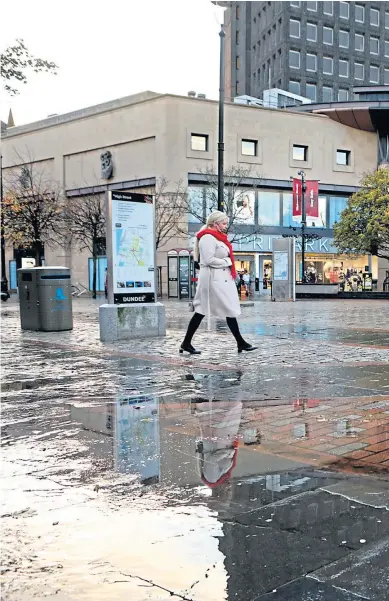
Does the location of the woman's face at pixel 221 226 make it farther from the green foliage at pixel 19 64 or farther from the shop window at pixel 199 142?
the shop window at pixel 199 142

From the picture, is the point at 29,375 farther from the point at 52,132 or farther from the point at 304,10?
the point at 304,10

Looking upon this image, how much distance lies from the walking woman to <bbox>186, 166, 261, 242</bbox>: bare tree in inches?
1192

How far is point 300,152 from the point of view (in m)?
49.2

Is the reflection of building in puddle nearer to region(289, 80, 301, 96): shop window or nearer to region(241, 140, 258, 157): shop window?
region(241, 140, 258, 157): shop window

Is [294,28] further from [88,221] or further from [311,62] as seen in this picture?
[88,221]

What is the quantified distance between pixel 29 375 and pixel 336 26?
74717 mm

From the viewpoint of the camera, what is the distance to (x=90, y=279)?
160 ft

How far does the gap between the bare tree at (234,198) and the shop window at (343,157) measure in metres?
7.97

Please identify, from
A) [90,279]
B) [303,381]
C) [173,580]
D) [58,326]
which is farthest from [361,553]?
[90,279]

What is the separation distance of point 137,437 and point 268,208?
4477 cm

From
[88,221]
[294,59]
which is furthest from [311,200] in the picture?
[294,59]

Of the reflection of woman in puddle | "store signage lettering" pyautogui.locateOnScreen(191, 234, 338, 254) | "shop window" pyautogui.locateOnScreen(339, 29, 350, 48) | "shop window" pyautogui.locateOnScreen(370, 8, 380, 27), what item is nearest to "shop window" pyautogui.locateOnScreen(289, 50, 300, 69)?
"shop window" pyautogui.locateOnScreen(339, 29, 350, 48)

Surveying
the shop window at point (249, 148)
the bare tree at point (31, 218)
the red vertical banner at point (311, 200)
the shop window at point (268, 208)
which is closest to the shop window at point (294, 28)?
the shop window at point (249, 148)

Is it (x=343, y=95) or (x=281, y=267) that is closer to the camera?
(x=281, y=267)
